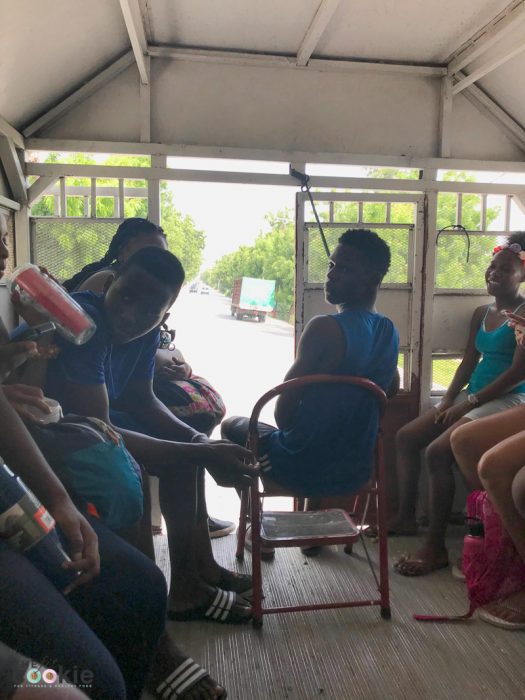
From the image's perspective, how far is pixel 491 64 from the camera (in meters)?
2.59

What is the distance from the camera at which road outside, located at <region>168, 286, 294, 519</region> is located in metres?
3.45

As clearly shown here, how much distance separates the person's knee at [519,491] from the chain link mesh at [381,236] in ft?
4.64

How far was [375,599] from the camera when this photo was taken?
2.04 meters

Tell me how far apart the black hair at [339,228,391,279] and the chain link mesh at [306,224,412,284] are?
2.09 feet

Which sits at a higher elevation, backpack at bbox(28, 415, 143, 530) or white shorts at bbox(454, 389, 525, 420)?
backpack at bbox(28, 415, 143, 530)

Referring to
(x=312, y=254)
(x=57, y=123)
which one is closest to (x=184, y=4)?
(x=57, y=123)

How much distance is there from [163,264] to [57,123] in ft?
5.35

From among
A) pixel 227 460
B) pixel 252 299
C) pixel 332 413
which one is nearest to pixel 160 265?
pixel 227 460

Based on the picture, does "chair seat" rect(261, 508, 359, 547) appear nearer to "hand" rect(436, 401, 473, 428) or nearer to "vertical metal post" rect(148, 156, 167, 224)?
"hand" rect(436, 401, 473, 428)

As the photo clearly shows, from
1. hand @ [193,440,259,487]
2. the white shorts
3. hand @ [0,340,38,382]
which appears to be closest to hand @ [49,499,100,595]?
hand @ [0,340,38,382]

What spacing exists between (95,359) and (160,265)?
0.33 metres

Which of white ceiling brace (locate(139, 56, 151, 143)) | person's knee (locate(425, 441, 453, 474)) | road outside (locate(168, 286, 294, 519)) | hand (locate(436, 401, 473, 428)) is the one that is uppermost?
white ceiling brace (locate(139, 56, 151, 143))

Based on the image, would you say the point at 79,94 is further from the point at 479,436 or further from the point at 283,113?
the point at 479,436

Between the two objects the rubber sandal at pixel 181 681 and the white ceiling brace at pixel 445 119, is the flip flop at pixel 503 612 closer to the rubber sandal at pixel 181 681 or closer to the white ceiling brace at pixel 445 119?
the rubber sandal at pixel 181 681
